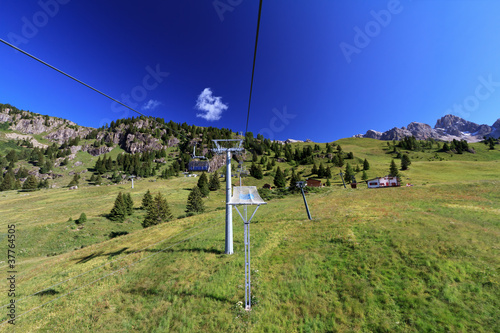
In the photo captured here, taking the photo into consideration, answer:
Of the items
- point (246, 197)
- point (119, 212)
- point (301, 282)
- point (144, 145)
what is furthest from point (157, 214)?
point (144, 145)

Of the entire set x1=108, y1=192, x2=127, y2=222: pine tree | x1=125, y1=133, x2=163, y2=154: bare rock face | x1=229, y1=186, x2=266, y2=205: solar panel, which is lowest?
x1=108, y1=192, x2=127, y2=222: pine tree

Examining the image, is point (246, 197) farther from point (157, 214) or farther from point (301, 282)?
point (157, 214)

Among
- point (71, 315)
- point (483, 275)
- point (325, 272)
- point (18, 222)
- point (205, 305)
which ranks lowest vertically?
point (18, 222)

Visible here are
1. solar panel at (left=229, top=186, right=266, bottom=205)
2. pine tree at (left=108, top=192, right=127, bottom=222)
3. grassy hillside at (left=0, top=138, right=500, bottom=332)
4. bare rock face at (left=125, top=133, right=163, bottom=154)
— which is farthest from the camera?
bare rock face at (left=125, top=133, right=163, bottom=154)

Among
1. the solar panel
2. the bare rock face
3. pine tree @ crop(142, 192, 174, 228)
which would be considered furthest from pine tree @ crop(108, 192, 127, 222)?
the bare rock face

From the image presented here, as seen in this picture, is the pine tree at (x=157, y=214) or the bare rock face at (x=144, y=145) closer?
the pine tree at (x=157, y=214)

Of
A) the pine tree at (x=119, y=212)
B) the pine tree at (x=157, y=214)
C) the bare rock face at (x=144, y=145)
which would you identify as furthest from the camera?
the bare rock face at (x=144, y=145)

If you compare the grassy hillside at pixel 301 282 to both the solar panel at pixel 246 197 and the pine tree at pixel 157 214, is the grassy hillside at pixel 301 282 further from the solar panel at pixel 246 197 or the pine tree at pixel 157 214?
the pine tree at pixel 157 214

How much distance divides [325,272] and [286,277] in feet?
8.99

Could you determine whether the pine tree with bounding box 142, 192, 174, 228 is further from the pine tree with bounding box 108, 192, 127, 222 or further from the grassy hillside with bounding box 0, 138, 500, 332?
the grassy hillside with bounding box 0, 138, 500, 332

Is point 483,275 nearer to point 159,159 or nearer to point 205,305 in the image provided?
point 205,305

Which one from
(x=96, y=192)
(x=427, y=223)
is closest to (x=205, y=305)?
(x=427, y=223)

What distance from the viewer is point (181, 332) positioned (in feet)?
27.1

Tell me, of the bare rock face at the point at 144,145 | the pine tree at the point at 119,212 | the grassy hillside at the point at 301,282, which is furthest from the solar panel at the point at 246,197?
the bare rock face at the point at 144,145
